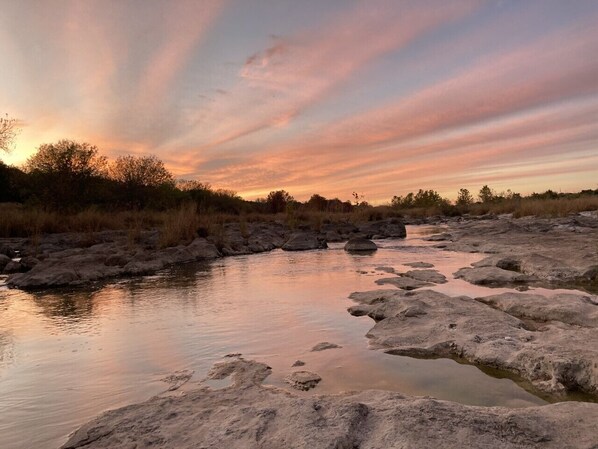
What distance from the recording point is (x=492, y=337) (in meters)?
4.30

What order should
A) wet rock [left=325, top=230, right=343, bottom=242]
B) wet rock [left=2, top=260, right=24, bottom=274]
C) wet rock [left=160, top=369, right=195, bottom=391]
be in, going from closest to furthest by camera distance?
wet rock [left=160, top=369, right=195, bottom=391] → wet rock [left=2, top=260, right=24, bottom=274] → wet rock [left=325, top=230, right=343, bottom=242]

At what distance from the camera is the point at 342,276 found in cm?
985

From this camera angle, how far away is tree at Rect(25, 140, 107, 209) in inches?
1048

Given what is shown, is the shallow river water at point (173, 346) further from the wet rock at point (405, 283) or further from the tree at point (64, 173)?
the tree at point (64, 173)

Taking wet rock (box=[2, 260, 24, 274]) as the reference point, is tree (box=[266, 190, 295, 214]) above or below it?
above

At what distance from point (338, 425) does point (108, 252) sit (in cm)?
1194

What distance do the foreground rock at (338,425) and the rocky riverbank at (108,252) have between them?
7881 mm

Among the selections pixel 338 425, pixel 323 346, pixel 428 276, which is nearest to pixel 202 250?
pixel 428 276

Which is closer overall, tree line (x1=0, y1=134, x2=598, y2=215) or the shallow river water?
the shallow river water

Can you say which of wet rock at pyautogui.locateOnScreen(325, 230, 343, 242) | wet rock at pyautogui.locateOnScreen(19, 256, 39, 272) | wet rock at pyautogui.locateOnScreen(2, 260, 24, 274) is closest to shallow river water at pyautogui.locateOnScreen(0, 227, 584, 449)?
wet rock at pyautogui.locateOnScreen(19, 256, 39, 272)

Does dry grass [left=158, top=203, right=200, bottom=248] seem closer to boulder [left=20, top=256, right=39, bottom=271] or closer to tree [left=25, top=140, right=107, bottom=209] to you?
boulder [left=20, top=256, right=39, bottom=271]

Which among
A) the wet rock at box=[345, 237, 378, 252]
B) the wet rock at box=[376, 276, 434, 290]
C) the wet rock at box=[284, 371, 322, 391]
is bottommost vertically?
the wet rock at box=[284, 371, 322, 391]

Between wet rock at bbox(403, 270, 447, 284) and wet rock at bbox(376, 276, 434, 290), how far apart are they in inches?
11.1

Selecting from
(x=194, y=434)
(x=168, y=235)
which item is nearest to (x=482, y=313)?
(x=194, y=434)
